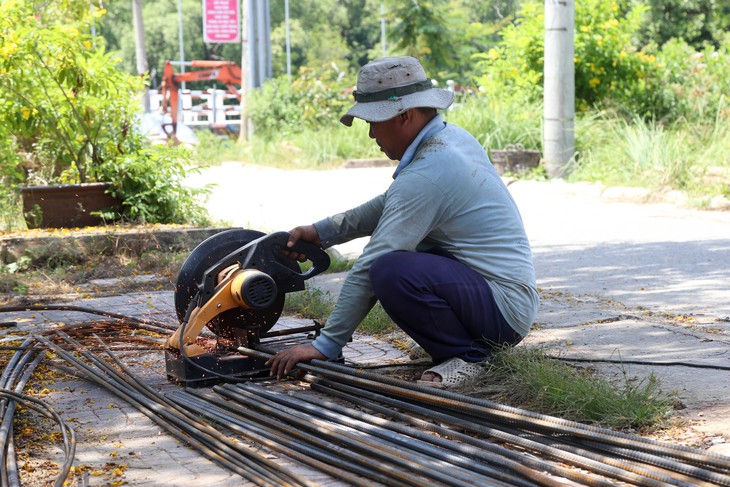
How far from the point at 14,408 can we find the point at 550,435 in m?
2.20

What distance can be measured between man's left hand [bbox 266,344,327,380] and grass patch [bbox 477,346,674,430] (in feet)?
2.57

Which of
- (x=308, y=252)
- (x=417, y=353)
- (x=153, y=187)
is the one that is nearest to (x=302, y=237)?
(x=308, y=252)

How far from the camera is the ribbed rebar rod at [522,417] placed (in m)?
3.14

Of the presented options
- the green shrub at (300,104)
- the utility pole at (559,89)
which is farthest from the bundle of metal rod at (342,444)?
the green shrub at (300,104)

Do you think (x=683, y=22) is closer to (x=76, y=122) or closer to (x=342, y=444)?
(x=76, y=122)

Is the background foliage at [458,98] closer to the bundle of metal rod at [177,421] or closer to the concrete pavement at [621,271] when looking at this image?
the concrete pavement at [621,271]

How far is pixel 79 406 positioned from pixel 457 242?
189 cm

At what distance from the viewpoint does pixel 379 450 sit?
11.2 feet

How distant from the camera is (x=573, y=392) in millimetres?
3986

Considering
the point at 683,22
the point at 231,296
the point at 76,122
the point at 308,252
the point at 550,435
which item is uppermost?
the point at 683,22

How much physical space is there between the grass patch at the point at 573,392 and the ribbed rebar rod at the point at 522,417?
1.11 ft

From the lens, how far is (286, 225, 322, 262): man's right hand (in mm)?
4832

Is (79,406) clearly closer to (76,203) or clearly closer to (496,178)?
(496,178)

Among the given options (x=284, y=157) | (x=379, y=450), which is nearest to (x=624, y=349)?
(x=379, y=450)
